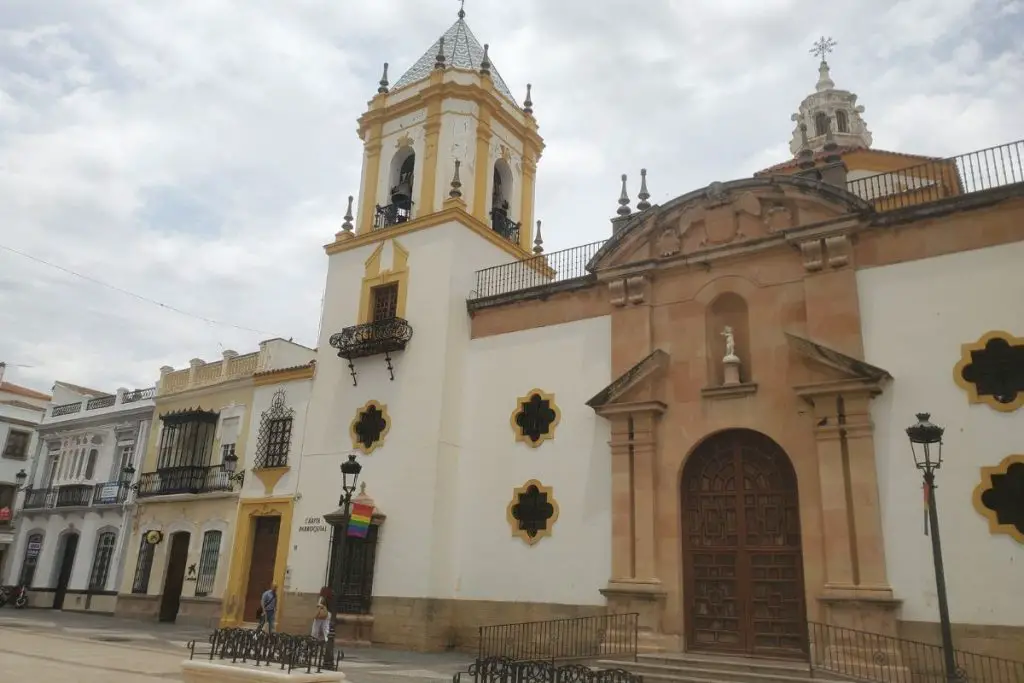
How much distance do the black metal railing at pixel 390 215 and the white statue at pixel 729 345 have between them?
377 inches

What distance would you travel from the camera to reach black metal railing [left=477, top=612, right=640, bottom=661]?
46.4 ft

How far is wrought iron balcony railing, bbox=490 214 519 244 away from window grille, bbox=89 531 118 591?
16.5 meters

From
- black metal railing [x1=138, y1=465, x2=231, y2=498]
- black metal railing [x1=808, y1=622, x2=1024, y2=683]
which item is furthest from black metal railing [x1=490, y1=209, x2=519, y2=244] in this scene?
black metal railing [x1=808, y1=622, x2=1024, y2=683]

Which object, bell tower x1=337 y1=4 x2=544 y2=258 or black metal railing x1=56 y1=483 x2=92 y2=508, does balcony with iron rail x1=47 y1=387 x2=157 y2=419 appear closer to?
black metal railing x1=56 y1=483 x2=92 y2=508

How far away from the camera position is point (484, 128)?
21344 mm

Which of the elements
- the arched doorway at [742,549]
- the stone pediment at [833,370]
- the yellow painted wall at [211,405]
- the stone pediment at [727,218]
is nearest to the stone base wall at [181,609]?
the yellow painted wall at [211,405]

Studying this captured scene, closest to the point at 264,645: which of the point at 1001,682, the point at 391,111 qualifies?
the point at 1001,682

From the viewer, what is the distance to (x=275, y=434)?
22.0 m

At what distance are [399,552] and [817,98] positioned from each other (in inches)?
814

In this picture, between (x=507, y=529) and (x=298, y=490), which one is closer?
(x=507, y=529)

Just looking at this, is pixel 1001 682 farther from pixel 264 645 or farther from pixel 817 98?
pixel 817 98

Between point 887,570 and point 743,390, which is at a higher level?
point 743,390

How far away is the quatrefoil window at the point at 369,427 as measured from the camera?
1900 centimetres

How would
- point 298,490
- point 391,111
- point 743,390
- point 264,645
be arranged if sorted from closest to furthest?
point 264,645 → point 743,390 → point 298,490 → point 391,111
